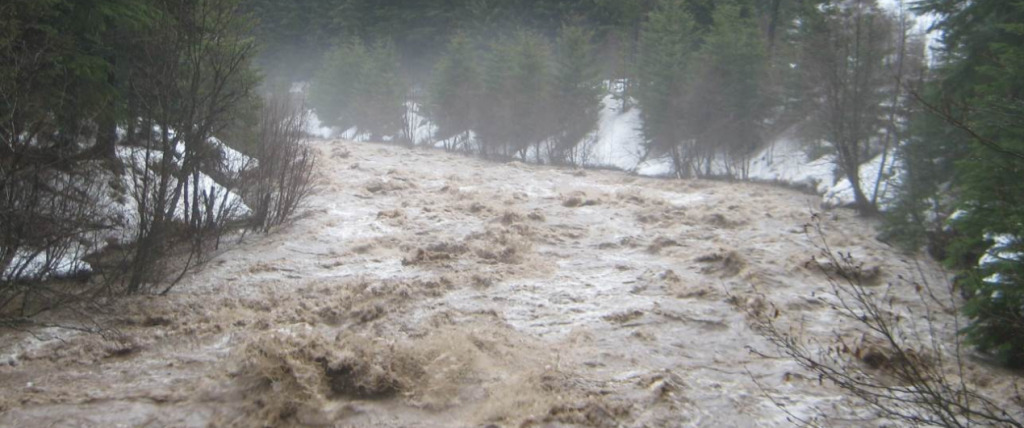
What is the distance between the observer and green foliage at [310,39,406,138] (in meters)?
41.5

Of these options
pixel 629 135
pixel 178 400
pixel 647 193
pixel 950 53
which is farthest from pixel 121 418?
pixel 629 135

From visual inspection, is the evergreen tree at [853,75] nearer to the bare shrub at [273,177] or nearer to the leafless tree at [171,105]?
the bare shrub at [273,177]

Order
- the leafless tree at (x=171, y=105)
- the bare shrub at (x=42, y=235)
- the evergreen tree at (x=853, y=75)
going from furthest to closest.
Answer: the evergreen tree at (x=853, y=75) → the leafless tree at (x=171, y=105) → the bare shrub at (x=42, y=235)

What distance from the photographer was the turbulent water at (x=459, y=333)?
6.62 meters

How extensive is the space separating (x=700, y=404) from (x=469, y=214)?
9960 millimetres

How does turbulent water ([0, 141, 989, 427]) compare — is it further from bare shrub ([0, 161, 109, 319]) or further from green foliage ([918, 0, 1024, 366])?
green foliage ([918, 0, 1024, 366])

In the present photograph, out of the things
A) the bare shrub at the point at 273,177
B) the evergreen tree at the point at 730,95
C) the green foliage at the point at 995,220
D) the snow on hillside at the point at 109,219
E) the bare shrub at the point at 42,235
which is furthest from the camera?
the evergreen tree at the point at 730,95

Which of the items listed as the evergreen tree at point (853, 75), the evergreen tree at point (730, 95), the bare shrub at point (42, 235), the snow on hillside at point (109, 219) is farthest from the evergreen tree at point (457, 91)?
the bare shrub at point (42, 235)

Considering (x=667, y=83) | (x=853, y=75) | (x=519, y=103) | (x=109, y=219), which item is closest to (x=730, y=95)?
(x=667, y=83)

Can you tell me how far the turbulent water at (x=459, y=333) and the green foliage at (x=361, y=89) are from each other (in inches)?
1045

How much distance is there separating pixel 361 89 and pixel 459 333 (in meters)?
36.0

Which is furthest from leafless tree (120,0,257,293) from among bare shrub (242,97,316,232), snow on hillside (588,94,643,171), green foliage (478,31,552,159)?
green foliage (478,31,552,159)

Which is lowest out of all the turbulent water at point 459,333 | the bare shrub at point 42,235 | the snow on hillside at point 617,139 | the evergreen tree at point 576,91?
the turbulent water at point 459,333

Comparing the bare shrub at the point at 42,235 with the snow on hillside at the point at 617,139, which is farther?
the snow on hillside at the point at 617,139
